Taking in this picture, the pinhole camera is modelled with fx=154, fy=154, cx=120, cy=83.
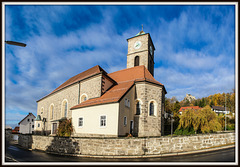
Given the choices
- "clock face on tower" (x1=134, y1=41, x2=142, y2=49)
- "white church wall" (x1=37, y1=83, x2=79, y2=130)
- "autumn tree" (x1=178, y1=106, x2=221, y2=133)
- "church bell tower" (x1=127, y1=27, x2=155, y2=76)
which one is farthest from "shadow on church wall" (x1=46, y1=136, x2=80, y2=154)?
"clock face on tower" (x1=134, y1=41, x2=142, y2=49)

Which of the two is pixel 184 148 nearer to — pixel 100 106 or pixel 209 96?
pixel 100 106

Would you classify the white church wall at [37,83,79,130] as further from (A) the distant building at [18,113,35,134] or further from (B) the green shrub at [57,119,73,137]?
(A) the distant building at [18,113,35,134]

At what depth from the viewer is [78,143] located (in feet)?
42.1

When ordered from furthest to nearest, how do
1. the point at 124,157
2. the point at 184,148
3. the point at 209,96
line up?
the point at 209,96, the point at 184,148, the point at 124,157

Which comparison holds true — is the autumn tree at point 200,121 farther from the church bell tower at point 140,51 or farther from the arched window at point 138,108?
the church bell tower at point 140,51

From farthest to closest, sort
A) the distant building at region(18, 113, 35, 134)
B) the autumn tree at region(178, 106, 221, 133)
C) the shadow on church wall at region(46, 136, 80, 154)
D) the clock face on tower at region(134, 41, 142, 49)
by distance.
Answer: the distant building at region(18, 113, 35, 134)
the clock face on tower at region(134, 41, 142, 49)
the autumn tree at region(178, 106, 221, 133)
the shadow on church wall at region(46, 136, 80, 154)

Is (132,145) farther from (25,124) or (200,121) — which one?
(25,124)

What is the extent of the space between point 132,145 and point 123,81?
13638 mm

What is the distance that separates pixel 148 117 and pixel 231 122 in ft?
76.0

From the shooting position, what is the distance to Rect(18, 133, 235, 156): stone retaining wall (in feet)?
38.1

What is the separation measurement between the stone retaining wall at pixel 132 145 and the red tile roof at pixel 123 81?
6102mm

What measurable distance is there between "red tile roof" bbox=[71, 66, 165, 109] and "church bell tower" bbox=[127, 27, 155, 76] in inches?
243

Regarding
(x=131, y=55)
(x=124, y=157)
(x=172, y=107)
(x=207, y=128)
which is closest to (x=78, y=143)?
(x=124, y=157)

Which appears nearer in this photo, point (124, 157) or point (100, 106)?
point (124, 157)
